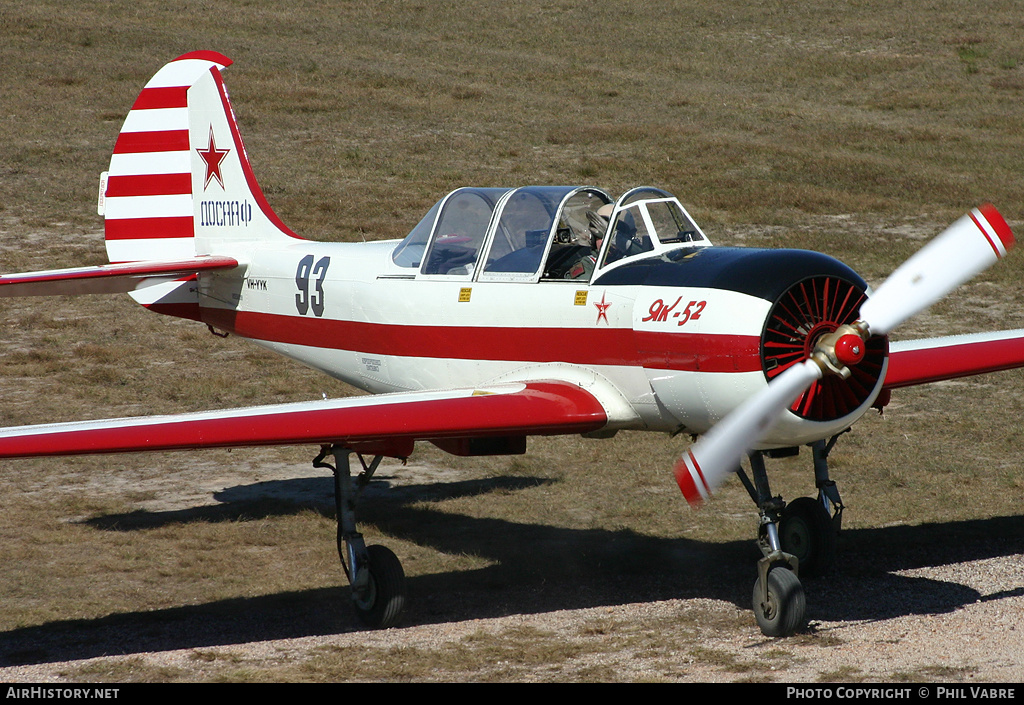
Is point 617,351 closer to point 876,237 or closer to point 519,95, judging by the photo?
point 876,237

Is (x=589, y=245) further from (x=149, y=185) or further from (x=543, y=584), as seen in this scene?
(x=149, y=185)

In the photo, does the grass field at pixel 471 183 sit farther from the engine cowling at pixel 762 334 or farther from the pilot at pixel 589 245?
the pilot at pixel 589 245

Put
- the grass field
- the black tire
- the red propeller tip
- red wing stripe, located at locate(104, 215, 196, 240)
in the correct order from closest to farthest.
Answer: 1. the red propeller tip
2. the black tire
3. the grass field
4. red wing stripe, located at locate(104, 215, 196, 240)

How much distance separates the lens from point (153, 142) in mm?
12391

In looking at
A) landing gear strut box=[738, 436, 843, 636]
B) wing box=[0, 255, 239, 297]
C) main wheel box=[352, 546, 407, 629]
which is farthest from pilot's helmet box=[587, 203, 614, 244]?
wing box=[0, 255, 239, 297]

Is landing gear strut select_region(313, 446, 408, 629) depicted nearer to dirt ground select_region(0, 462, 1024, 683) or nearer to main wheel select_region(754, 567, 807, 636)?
dirt ground select_region(0, 462, 1024, 683)

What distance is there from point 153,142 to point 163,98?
0.49m

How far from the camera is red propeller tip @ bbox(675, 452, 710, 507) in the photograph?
21.4ft

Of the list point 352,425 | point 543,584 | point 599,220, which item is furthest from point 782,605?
point 599,220

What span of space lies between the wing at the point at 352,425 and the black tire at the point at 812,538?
6.84 ft

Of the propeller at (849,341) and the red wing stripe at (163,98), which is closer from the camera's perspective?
the propeller at (849,341)

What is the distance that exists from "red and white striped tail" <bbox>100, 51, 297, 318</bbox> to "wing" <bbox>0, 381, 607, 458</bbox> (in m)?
4.57

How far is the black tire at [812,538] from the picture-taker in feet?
29.3

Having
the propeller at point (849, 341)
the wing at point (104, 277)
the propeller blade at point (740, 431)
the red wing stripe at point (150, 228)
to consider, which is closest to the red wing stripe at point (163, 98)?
the red wing stripe at point (150, 228)
